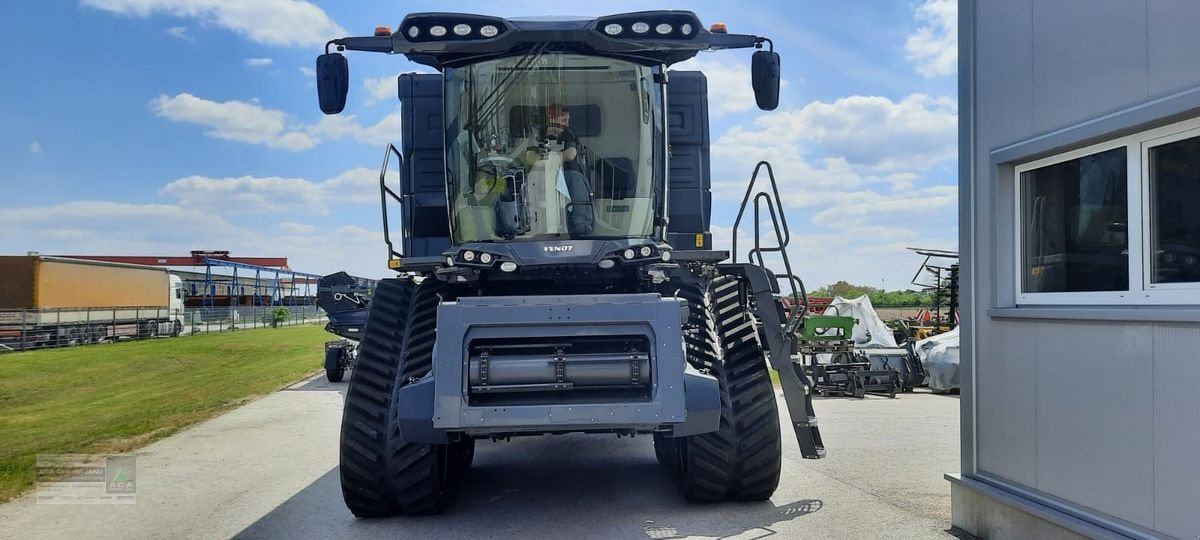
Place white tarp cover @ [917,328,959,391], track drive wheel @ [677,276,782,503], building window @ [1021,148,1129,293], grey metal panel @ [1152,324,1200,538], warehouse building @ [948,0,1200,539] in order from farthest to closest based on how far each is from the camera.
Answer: white tarp cover @ [917,328,959,391] → track drive wheel @ [677,276,782,503] → building window @ [1021,148,1129,293] → warehouse building @ [948,0,1200,539] → grey metal panel @ [1152,324,1200,538]

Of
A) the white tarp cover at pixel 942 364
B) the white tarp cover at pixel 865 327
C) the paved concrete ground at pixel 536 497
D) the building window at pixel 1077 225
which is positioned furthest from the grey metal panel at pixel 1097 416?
the white tarp cover at pixel 865 327

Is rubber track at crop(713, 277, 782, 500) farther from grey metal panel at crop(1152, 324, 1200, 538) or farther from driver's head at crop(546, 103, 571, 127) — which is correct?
grey metal panel at crop(1152, 324, 1200, 538)

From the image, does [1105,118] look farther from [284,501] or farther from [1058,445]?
[284,501]

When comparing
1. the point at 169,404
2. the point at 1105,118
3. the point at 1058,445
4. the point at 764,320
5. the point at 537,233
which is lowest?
the point at 169,404

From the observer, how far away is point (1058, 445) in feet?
15.2

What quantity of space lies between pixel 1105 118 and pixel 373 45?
14.6 feet

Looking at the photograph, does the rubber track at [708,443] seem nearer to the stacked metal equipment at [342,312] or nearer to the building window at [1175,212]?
the stacked metal equipment at [342,312]

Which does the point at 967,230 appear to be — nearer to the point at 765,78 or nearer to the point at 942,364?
the point at 765,78

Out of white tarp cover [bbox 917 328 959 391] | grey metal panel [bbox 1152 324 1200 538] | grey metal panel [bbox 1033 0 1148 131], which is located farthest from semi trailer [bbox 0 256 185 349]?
grey metal panel [bbox 1152 324 1200 538]

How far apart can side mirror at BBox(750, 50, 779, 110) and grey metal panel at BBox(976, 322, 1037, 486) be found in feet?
6.85

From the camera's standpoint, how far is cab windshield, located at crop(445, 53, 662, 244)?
5.76 m

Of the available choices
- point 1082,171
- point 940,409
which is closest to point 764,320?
point 1082,171

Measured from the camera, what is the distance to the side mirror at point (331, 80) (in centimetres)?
580

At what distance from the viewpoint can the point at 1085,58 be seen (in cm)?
445
